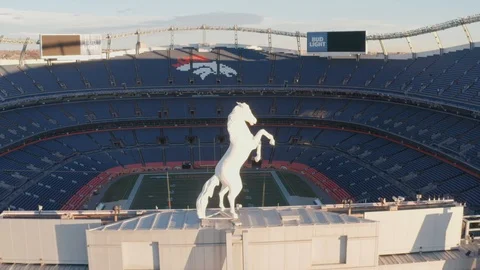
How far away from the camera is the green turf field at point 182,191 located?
4194cm

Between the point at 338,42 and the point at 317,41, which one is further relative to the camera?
the point at 317,41

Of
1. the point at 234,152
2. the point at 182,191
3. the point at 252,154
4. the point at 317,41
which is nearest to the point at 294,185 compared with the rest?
the point at 252,154

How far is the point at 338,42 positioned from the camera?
63.5 m

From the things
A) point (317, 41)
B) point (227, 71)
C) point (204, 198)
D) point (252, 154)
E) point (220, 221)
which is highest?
point (317, 41)

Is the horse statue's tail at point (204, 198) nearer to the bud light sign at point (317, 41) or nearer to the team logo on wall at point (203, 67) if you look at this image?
the team logo on wall at point (203, 67)

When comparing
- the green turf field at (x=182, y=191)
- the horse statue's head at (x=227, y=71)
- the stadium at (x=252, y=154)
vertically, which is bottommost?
the green turf field at (x=182, y=191)

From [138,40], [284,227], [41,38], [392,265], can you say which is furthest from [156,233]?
[138,40]

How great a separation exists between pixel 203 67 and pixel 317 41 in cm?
1809

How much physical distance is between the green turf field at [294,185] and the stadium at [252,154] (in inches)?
13.9

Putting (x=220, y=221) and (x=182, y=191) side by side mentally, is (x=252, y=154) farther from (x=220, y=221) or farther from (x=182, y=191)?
(x=220, y=221)

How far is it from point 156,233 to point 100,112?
5050 centimetres

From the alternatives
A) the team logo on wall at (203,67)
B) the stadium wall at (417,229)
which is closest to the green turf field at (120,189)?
the team logo on wall at (203,67)

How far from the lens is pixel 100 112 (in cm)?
5953

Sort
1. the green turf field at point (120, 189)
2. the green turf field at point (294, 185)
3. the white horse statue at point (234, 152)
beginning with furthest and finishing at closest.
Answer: the green turf field at point (294, 185), the green turf field at point (120, 189), the white horse statue at point (234, 152)
